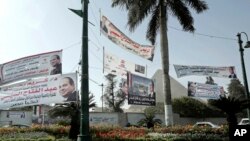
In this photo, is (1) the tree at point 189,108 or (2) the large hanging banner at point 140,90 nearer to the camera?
(2) the large hanging banner at point 140,90

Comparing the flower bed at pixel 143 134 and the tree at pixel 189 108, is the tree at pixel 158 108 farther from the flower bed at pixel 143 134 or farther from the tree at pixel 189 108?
the flower bed at pixel 143 134

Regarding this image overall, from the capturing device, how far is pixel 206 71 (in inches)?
1508

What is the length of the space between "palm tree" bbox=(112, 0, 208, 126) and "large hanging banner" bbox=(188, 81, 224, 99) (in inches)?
525

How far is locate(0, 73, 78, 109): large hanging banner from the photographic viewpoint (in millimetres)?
29922

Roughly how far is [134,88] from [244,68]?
12564 mm

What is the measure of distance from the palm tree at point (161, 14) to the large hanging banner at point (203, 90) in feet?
43.7

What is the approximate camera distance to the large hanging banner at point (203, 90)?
40.5 m

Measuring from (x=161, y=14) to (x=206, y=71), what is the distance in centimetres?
1373

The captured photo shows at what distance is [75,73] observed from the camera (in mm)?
30188

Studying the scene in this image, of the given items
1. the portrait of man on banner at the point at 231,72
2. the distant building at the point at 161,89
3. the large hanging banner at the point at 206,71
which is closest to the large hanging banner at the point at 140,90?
the large hanging banner at the point at 206,71

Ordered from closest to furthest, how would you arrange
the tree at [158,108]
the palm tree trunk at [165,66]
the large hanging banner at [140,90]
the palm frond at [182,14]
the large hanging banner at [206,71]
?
the palm tree trunk at [165,66]
the palm frond at [182,14]
the large hanging banner at [140,90]
the large hanging banner at [206,71]
the tree at [158,108]

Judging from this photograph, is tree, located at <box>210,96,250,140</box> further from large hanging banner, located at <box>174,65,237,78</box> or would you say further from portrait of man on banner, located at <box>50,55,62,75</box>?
large hanging banner, located at <box>174,65,237,78</box>

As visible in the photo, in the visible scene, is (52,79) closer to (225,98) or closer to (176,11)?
(176,11)

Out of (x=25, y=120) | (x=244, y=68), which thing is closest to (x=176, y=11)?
(x=244, y=68)
